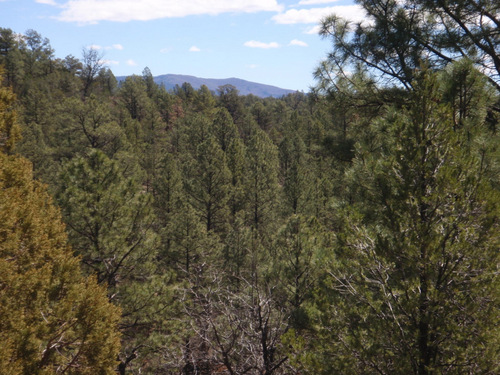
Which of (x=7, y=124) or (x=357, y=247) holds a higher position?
(x=7, y=124)

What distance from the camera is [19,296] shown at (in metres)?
5.10

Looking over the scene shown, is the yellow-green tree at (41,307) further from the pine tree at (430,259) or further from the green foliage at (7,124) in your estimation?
the pine tree at (430,259)

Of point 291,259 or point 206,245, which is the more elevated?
point 291,259

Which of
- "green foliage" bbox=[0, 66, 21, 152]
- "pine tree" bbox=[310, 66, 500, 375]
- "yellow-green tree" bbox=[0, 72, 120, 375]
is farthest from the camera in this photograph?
"green foliage" bbox=[0, 66, 21, 152]

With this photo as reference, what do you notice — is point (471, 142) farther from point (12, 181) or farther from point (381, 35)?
point (12, 181)

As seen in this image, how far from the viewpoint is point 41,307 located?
5410 mm

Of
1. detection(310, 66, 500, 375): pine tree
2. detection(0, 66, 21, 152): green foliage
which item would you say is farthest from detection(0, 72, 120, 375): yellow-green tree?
detection(310, 66, 500, 375): pine tree

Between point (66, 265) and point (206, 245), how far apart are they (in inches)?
362

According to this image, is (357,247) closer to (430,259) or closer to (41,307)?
(430,259)

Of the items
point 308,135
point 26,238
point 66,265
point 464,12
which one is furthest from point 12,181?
point 308,135

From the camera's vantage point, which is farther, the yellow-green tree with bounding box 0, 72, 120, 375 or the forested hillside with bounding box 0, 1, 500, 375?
the yellow-green tree with bounding box 0, 72, 120, 375

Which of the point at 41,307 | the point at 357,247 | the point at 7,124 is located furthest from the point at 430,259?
the point at 7,124

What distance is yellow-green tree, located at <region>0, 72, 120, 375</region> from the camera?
187 inches

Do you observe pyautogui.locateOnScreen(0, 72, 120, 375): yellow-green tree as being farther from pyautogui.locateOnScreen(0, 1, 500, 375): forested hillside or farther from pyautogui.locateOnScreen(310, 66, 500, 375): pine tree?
pyautogui.locateOnScreen(310, 66, 500, 375): pine tree
